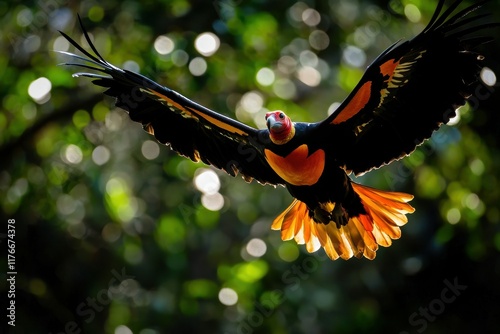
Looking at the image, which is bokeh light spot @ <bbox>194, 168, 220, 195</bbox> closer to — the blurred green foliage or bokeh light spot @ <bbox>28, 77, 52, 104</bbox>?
the blurred green foliage

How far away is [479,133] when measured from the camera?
916cm

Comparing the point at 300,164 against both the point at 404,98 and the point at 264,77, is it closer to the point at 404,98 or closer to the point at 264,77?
the point at 404,98

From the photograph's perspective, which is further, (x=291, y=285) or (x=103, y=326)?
(x=103, y=326)

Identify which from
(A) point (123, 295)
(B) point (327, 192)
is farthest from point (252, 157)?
(A) point (123, 295)

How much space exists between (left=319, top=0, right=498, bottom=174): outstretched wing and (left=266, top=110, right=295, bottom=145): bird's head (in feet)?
0.87

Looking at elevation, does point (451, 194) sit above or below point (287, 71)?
below

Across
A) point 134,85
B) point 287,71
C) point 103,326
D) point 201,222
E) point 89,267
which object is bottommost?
point 103,326

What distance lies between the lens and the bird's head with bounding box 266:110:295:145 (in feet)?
16.2

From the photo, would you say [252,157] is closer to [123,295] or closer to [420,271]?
[420,271]

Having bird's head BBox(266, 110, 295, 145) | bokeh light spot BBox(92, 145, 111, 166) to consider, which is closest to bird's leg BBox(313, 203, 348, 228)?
bird's head BBox(266, 110, 295, 145)

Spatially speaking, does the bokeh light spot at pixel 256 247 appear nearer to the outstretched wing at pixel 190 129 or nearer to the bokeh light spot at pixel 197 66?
the bokeh light spot at pixel 197 66

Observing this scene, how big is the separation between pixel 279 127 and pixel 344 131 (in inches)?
21.4

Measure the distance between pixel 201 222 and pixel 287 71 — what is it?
7.35 feet

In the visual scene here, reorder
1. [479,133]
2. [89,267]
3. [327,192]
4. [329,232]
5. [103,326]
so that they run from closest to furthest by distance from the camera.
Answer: [327,192], [329,232], [479,133], [89,267], [103,326]
